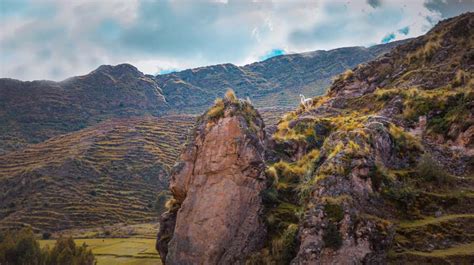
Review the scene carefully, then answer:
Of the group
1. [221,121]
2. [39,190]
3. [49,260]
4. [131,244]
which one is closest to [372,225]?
[221,121]

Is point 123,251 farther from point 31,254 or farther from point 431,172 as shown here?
point 431,172

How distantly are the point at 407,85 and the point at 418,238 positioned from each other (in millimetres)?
19848

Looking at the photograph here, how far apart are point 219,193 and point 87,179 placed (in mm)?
90804

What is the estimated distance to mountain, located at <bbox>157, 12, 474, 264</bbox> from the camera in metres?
19.5

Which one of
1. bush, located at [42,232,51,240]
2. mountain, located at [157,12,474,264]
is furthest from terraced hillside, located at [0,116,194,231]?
mountain, located at [157,12,474,264]

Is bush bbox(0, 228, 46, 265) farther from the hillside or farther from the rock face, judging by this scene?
the hillside

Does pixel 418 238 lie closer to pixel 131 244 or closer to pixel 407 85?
pixel 407 85

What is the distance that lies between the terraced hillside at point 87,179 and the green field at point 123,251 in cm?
2297

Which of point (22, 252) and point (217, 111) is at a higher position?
point (217, 111)

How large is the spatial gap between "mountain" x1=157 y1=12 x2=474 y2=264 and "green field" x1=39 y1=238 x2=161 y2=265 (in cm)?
1663

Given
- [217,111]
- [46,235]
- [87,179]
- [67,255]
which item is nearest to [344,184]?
[217,111]

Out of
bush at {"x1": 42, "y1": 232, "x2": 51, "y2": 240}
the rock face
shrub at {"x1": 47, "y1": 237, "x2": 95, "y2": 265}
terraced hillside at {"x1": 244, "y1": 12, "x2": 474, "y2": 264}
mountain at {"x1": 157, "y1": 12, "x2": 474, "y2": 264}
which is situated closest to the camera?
terraced hillside at {"x1": 244, "y1": 12, "x2": 474, "y2": 264}

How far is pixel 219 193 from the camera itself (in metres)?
26.4

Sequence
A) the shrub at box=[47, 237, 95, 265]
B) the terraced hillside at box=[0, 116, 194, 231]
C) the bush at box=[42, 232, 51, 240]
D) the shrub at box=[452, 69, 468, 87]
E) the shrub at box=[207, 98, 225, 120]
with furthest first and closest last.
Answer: the terraced hillside at box=[0, 116, 194, 231] → the bush at box=[42, 232, 51, 240] → the shrub at box=[47, 237, 95, 265] → the shrub at box=[452, 69, 468, 87] → the shrub at box=[207, 98, 225, 120]
